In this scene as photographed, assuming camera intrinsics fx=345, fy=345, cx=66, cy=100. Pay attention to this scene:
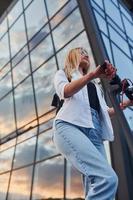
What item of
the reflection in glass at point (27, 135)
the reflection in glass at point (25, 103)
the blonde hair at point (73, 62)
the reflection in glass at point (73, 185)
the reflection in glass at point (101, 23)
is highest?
Answer: the reflection in glass at point (101, 23)

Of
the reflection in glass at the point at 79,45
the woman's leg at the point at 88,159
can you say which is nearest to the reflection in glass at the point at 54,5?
the reflection in glass at the point at 79,45

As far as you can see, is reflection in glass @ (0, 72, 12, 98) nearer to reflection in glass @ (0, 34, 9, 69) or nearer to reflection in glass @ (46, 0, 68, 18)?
reflection in glass @ (0, 34, 9, 69)

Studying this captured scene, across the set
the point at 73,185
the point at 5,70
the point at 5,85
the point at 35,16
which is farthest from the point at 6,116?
the point at 73,185

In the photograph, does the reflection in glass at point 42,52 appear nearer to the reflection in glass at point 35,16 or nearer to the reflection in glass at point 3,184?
the reflection in glass at point 35,16

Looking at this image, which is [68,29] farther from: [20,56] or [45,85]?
[20,56]

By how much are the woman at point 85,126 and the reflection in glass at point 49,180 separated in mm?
5240

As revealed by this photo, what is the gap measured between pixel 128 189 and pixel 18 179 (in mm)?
4190

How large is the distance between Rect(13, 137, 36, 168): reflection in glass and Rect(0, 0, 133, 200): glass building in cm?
3

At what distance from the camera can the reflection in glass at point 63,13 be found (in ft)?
35.1

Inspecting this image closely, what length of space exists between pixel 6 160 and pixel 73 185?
3895 mm

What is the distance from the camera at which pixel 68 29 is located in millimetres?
10500

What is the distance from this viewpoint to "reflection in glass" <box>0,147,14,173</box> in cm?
1025

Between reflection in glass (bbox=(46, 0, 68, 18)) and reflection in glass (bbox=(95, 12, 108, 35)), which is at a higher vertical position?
reflection in glass (bbox=(46, 0, 68, 18))

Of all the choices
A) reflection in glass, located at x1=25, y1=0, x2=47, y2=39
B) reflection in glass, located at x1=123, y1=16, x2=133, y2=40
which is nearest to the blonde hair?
reflection in glass, located at x1=25, y1=0, x2=47, y2=39
